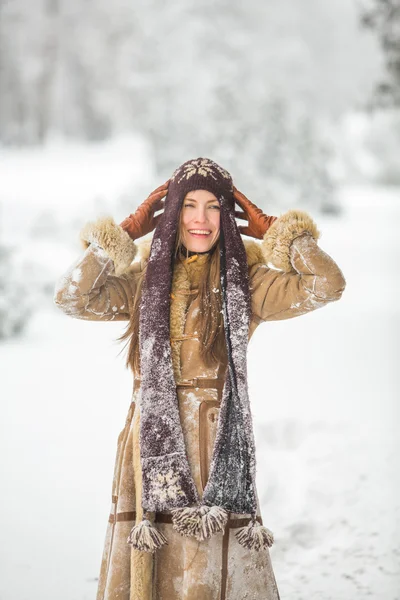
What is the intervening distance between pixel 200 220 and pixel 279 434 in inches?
88.5

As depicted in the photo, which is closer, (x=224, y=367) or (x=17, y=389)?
(x=224, y=367)

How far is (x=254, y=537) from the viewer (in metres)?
1.52

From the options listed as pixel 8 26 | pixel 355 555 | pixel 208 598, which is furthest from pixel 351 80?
pixel 208 598

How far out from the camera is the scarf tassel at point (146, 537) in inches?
57.6

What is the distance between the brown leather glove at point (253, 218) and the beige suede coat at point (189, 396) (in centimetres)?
6

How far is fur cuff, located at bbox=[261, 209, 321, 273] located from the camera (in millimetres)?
1579

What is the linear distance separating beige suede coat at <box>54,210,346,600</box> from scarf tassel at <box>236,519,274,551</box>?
4 centimetres

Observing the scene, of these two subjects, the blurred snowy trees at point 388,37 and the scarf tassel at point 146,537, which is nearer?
the scarf tassel at point 146,537

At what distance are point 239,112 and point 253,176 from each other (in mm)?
575

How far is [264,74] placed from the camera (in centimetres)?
597

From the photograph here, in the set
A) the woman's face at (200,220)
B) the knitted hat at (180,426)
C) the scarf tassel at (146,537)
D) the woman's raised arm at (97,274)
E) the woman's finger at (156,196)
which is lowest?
the scarf tassel at (146,537)

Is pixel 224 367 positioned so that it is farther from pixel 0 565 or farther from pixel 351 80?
pixel 351 80

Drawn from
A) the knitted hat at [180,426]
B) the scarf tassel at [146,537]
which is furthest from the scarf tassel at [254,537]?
the scarf tassel at [146,537]

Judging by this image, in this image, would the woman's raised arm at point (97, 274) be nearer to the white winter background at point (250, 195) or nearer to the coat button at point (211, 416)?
the coat button at point (211, 416)
